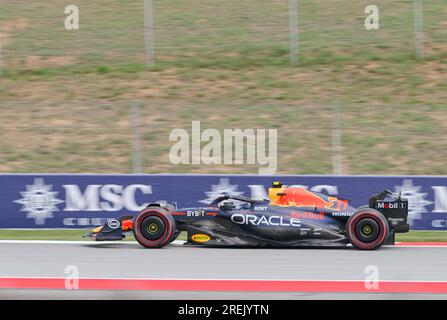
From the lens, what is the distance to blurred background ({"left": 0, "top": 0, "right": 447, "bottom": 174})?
1788 cm

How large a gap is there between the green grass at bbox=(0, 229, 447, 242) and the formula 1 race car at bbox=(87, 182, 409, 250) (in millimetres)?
1611

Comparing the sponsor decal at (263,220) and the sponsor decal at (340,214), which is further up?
the sponsor decal at (340,214)

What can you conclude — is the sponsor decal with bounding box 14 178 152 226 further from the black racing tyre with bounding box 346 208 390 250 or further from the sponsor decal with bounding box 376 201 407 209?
the sponsor decal with bounding box 376 201 407 209

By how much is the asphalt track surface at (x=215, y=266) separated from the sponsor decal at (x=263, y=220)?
38cm

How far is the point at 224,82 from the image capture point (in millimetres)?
22141

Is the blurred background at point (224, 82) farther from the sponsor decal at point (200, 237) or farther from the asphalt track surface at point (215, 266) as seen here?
the asphalt track surface at point (215, 266)

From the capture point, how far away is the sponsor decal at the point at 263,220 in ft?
40.9

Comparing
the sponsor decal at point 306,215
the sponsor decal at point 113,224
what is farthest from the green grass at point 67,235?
the sponsor decal at point 306,215

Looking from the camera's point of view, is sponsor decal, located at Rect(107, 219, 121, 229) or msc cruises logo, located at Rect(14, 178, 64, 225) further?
msc cruises logo, located at Rect(14, 178, 64, 225)

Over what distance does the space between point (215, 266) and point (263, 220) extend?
144 cm

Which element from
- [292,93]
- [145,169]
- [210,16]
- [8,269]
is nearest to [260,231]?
[8,269]

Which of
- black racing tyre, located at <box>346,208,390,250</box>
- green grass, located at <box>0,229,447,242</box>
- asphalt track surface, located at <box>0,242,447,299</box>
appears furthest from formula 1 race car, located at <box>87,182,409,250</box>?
green grass, located at <box>0,229,447,242</box>

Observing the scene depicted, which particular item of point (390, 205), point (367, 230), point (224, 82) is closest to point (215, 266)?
point (367, 230)

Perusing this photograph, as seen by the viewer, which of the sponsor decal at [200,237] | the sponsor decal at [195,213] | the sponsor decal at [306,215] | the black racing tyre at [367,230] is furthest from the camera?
the sponsor decal at [200,237]
